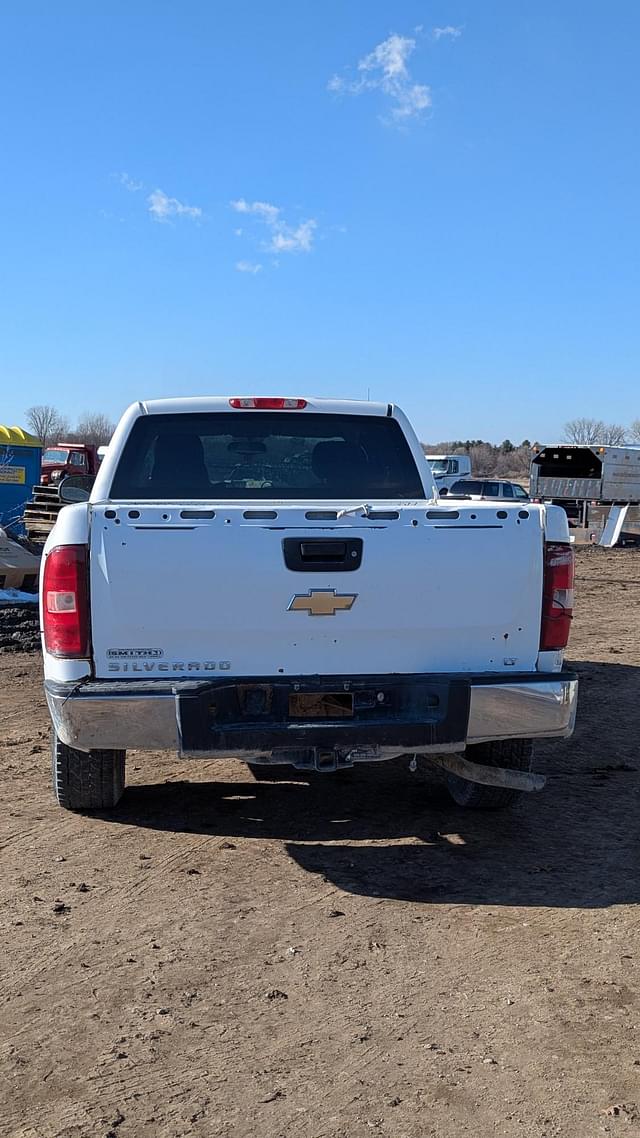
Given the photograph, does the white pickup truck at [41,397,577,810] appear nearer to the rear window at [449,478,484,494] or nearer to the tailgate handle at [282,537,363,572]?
the tailgate handle at [282,537,363,572]

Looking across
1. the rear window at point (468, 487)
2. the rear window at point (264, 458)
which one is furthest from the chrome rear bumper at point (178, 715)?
the rear window at point (468, 487)

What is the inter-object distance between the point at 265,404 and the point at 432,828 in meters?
2.46

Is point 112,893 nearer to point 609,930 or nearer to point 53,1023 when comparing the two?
point 53,1023

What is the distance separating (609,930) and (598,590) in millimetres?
13116

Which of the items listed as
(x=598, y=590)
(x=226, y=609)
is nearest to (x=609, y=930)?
(x=226, y=609)

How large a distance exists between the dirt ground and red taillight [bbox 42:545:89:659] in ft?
3.47

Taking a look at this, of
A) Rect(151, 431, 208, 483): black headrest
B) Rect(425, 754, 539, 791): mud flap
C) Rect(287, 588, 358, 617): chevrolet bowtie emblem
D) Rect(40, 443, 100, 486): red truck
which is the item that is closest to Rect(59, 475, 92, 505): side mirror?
Rect(151, 431, 208, 483): black headrest

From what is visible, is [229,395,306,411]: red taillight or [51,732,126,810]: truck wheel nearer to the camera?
[51,732,126,810]: truck wheel

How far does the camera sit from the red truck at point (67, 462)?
26484mm

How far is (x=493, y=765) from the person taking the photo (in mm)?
5297

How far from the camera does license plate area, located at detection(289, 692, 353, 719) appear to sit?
14.8 ft

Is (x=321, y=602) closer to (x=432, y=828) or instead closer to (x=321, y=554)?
(x=321, y=554)

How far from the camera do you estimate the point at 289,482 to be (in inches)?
234

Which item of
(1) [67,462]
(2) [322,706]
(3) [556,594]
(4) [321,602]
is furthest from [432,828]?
(1) [67,462]
